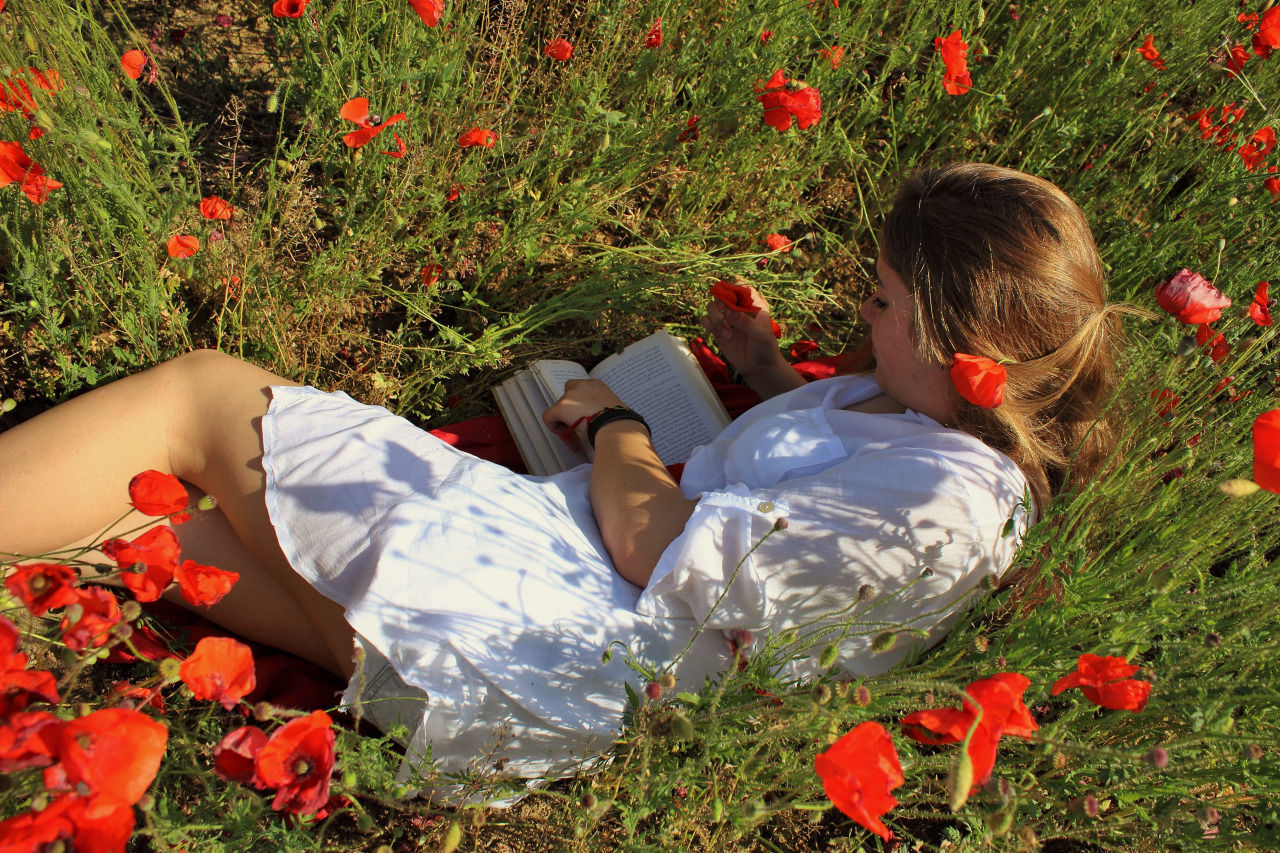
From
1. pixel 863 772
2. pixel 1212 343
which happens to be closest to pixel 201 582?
pixel 863 772

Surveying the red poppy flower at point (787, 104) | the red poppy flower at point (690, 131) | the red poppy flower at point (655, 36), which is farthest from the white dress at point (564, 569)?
the red poppy flower at point (655, 36)

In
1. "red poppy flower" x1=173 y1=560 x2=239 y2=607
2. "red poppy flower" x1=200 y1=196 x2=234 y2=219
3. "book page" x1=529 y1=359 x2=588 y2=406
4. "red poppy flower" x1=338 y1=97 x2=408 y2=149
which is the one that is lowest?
"book page" x1=529 y1=359 x2=588 y2=406

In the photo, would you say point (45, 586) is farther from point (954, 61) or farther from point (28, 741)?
point (954, 61)

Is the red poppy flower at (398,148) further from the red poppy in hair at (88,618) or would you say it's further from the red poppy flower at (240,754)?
the red poppy flower at (240,754)

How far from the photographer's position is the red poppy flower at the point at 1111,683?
45.3 inches

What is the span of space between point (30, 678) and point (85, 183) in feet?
4.20

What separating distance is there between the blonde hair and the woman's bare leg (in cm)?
126

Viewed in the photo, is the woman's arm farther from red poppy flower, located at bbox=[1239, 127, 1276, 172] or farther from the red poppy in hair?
red poppy flower, located at bbox=[1239, 127, 1276, 172]

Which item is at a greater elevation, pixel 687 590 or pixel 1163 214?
pixel 687 590

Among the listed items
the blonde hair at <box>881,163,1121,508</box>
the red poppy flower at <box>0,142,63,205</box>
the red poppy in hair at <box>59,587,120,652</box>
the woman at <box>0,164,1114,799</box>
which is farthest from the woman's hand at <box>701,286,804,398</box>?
the red poppy in hair at <box>59,587,120,652</box>

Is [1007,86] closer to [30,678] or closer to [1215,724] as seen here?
→ [1215,724]

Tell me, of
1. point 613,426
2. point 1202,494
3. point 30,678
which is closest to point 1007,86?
point 1202,494

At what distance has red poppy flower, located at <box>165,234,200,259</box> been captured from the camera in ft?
6.09

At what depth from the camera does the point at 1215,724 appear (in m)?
1.12
